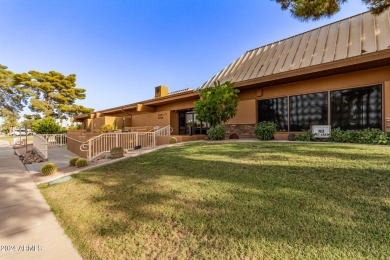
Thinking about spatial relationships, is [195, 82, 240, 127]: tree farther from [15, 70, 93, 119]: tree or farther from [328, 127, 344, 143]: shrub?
[15, 70, 93, 119]: tree

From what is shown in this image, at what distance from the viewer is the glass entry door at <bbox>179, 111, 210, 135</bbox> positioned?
15557mm

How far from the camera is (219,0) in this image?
44.0 feet

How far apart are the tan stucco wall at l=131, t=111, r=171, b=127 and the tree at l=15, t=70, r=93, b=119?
20987mm

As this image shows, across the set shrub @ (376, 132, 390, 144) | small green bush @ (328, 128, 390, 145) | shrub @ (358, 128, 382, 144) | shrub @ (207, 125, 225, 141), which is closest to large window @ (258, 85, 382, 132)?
small green bush @ (328, 128, 390, 145)

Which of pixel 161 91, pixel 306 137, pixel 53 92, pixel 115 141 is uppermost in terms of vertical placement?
pixel 53 92

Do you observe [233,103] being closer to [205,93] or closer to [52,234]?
[205,93]

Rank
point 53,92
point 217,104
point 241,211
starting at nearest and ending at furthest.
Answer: point 241,211 < point 217,104 < point 53,92

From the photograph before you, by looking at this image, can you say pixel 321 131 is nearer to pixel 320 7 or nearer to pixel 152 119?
pixel 320 7

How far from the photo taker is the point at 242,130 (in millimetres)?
12055

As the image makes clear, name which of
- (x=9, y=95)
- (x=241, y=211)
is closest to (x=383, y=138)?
(x=241, y=211)

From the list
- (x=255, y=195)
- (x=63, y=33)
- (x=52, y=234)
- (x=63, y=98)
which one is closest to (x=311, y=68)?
(x=255, y=195)

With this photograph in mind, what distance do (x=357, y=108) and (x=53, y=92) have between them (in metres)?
41.6

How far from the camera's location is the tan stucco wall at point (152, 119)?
54.2 feet

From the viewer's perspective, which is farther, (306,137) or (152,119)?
(152,119)
